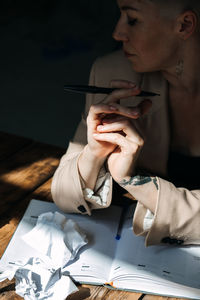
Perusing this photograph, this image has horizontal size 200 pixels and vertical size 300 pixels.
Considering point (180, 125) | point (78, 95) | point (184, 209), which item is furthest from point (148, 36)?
point (78, 95)

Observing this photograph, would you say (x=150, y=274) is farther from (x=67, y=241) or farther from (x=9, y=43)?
(x=9, y=43)

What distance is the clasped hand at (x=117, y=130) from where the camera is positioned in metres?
1.50

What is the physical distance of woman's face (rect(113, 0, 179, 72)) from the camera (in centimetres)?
149

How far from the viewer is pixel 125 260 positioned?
4.64ft

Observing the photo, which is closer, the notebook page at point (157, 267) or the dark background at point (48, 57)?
the notebook page at point (157, 267)

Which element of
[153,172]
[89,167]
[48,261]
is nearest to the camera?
[48,261]

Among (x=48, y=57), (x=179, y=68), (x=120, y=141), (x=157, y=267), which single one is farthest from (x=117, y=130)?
(x=48, y=57)

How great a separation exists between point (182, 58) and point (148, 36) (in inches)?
8.5

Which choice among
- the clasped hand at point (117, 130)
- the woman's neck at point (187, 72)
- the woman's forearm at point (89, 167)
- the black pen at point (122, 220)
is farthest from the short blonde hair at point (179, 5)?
the black pen at point (122, 220)

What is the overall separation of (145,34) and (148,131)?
1.43ft

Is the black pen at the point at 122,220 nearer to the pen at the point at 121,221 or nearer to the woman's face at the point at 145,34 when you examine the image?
the pen at the point at 121,221

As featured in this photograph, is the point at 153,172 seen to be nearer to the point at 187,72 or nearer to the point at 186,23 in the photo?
the point at 187,72

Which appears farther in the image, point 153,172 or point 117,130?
point 153,172

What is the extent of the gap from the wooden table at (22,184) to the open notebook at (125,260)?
28mm
